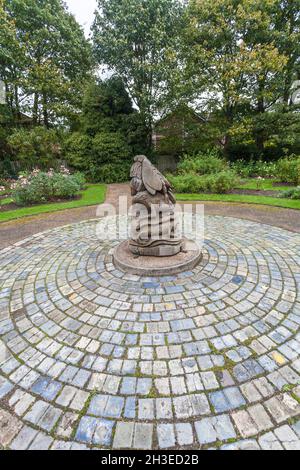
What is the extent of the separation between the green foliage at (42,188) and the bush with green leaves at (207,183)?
4742mm

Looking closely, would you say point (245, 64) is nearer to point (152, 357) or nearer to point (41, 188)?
point (41, 188)

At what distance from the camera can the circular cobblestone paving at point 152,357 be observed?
1689 millimetres

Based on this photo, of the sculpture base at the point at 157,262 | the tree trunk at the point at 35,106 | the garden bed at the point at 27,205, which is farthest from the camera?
the tree trunk at the point at 35,106

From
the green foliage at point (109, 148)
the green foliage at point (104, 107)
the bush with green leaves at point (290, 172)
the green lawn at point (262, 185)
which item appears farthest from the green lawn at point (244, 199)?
the green foliage at point (104, 107)

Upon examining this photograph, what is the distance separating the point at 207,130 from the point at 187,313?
586 inches

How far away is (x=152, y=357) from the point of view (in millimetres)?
2270

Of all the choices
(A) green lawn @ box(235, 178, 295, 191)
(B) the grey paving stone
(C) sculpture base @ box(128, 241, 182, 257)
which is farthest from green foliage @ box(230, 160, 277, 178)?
(B) the grey paving stone

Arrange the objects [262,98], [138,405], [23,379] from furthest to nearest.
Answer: [262,98], [23,379], [138,405]

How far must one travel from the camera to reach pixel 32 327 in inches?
109

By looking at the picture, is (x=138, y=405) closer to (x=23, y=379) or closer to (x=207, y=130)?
(x=23, y=379)

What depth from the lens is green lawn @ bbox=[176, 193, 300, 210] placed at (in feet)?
25.2

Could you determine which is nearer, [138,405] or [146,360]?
[138,405]

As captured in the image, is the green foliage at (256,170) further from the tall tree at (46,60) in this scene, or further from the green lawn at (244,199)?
the tall tree at (46,60)

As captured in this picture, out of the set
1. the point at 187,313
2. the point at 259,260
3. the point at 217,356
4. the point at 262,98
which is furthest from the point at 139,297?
the point at 262,98
